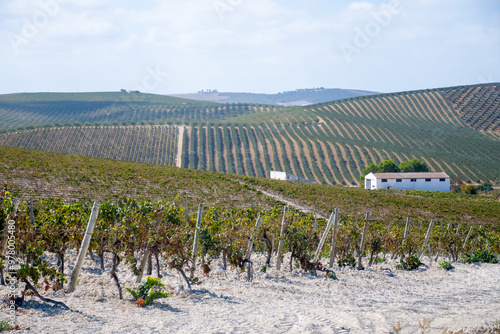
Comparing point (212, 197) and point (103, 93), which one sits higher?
point (103, 93)

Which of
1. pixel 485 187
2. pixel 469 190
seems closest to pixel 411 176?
pixel 469 190

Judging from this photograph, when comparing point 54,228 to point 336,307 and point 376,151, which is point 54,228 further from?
point 376,151

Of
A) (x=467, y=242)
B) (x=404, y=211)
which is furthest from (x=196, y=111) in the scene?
(x=467, y=242)

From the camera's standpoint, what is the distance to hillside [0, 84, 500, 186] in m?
67.9

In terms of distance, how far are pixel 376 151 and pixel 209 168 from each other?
105 feet

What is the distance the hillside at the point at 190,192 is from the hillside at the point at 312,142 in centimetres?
2724

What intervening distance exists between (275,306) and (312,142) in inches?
2828

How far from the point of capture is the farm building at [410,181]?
180 feet

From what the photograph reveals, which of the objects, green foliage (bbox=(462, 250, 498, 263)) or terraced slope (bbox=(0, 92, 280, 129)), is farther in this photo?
terraced slope (bbox=(0, 92, 280, 129))

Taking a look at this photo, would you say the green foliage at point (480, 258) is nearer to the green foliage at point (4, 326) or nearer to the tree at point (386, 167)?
the green foliage at point (4, 326)

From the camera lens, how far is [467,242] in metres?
15.6

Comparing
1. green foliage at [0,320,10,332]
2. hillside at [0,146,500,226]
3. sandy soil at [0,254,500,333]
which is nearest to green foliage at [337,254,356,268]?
sandy soil at [0,254,500,333]

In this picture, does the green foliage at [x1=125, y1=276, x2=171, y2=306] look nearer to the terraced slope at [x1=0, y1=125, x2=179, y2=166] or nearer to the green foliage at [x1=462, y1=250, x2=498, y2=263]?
the green foliage at [x1=462, y1=250, x2=498, y2=263]

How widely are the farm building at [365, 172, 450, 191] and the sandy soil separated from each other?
152 ft
